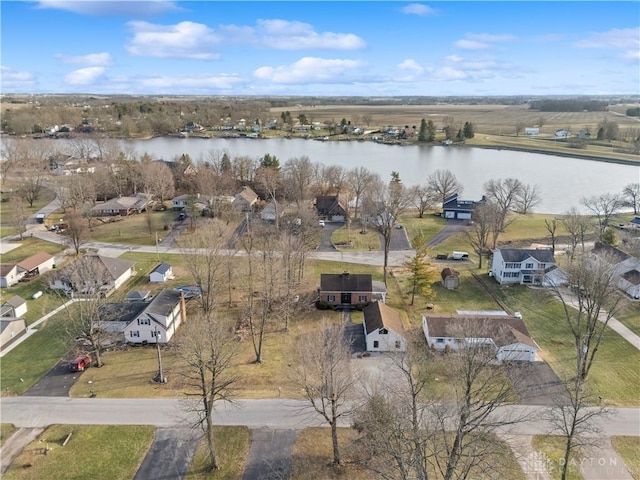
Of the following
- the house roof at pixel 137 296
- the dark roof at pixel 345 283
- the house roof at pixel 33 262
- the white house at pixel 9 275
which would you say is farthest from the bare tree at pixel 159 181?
the dark roof at pixel 345 283

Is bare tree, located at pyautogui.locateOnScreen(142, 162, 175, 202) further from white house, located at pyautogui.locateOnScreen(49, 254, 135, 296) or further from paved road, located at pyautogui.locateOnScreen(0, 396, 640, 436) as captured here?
paved road, located at pyautogui.locateOnScreen(0, 396, 640, 436)

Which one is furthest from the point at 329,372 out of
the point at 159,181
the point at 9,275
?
the point at 159,181

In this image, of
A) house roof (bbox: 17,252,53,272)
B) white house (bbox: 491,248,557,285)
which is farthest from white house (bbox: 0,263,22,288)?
white house (bbox: 491,248,557,285)

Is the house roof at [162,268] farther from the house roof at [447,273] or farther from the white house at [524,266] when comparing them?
the white house at [524,266]

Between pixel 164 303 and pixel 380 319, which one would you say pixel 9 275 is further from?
pixel 380 319

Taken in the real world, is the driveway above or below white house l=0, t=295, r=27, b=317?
below
